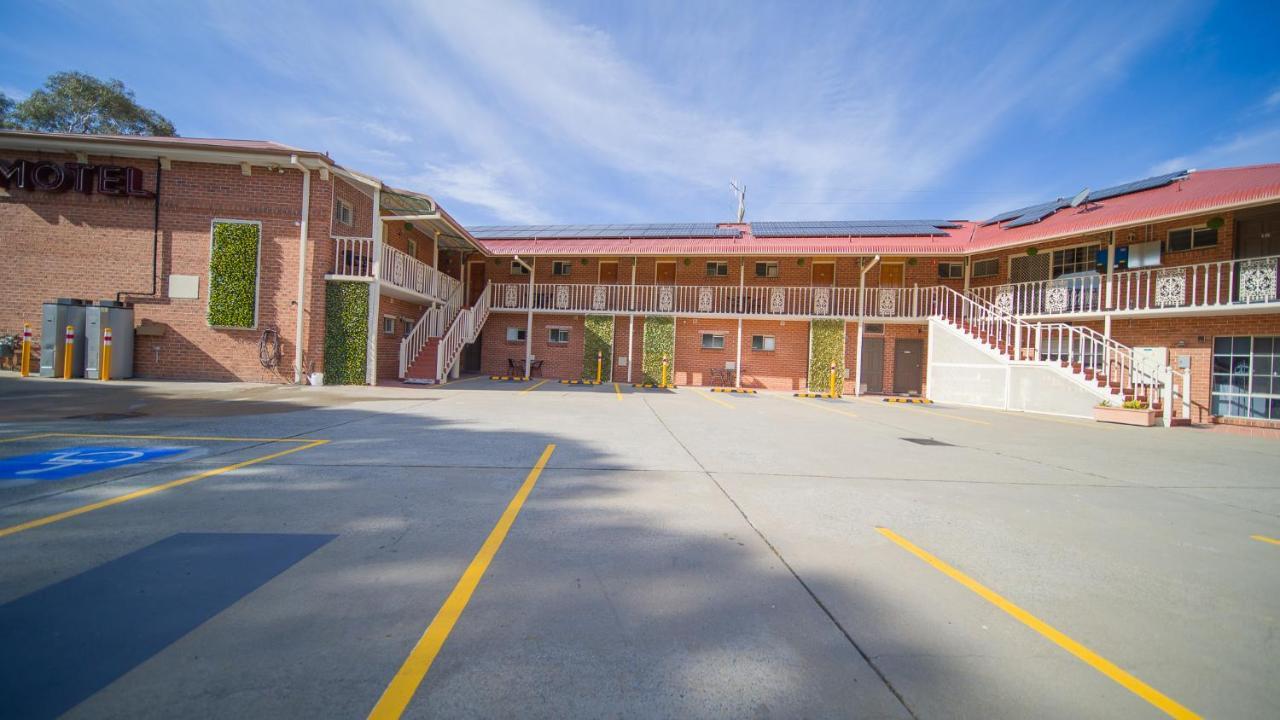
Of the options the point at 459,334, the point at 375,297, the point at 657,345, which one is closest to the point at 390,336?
the point at 459,334

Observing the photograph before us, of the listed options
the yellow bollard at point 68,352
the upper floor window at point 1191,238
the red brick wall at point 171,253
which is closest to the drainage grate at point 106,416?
the red brick wall at point 171,253

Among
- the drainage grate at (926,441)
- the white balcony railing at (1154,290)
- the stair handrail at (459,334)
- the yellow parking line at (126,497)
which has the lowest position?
the yellow parking line at (126,497)

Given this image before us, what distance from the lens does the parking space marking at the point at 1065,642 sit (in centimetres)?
198

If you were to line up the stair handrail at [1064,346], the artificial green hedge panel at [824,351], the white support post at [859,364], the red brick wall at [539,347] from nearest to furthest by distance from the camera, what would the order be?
the stair handrail at [1064,346] < the white support post at [859,364] < the artificial green hedge panel at [824,351] < the red brick wall at [539,347]

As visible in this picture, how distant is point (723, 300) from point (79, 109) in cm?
3834

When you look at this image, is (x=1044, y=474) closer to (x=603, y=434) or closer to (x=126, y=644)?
(x=603, y=434)

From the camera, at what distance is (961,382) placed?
17.1 metres

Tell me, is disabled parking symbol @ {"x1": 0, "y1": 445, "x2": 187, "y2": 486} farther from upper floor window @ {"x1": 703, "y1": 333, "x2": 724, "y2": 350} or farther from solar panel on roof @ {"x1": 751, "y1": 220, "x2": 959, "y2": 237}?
solar panel on roof @ {"x1": 751, "y1": 220, "x2": 959, "y2": 237}

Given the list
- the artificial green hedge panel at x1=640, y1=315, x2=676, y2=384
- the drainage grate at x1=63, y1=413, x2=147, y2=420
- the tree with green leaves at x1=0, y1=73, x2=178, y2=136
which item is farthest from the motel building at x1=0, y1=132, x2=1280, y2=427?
the tree with green leaves at x1=0, y1=73, x2=178, y2=136

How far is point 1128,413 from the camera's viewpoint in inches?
480

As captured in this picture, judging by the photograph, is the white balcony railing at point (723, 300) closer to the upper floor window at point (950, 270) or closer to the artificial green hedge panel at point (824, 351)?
the artificial green hedge panel at point (824, 351)

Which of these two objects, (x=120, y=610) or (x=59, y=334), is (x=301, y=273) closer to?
(x=59, y=334)

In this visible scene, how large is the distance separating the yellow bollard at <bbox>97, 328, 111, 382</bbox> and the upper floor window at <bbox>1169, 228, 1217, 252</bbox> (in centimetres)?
2939

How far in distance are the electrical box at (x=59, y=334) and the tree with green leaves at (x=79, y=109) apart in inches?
936
